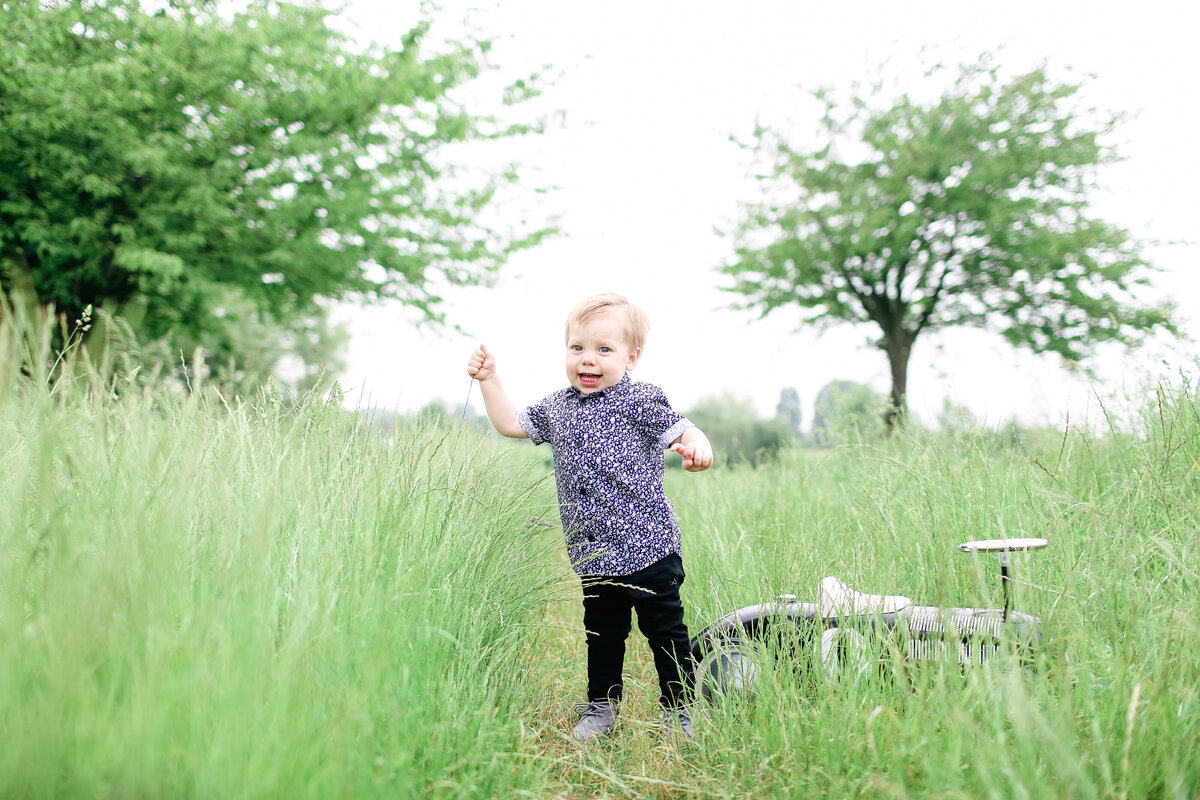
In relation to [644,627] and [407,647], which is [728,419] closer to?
[644,627]

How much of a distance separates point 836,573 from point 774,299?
571 inches

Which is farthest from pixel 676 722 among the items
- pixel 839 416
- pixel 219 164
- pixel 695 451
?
pixel 219 164

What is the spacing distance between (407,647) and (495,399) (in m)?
1.36

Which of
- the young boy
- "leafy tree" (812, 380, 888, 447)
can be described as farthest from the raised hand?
"leafy tree" (812, 380, 888, 447)

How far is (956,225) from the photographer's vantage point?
49.9 ft

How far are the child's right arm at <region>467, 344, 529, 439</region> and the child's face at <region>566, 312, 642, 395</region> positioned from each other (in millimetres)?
341

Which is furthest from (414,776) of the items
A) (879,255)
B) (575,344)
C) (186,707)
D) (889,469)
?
(879,255)

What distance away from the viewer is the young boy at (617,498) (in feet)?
→ 8.62

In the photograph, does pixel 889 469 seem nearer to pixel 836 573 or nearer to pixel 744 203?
pixel 836 573

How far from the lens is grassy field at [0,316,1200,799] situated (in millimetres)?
1305

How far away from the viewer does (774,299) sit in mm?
16797

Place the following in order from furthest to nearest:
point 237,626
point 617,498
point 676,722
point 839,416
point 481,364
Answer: point 839,416 → point 481,364 → point 617,498 → point 676,722 → point 237,626

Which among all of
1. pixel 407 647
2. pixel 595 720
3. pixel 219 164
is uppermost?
pixel 219 164

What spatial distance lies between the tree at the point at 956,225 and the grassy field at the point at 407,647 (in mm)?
12801
